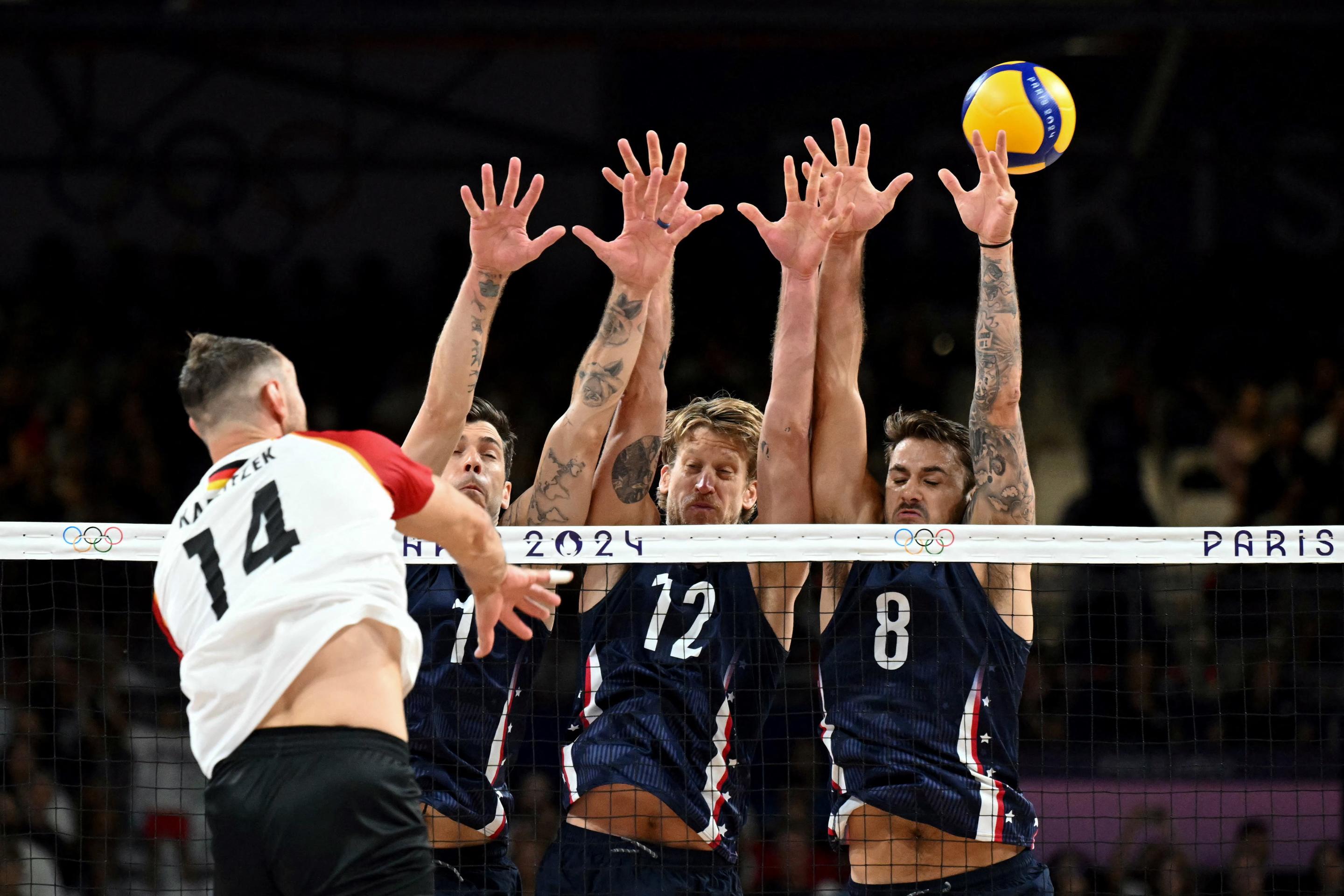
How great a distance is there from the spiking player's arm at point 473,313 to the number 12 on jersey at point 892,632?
1916 millimetres

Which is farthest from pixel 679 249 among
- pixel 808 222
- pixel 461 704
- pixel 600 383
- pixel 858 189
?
pixel 461 704

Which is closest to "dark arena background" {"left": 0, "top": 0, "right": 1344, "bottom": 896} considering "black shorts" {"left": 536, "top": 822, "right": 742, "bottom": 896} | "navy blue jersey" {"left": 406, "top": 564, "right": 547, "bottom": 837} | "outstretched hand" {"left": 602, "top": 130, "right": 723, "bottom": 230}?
"outstretched hand" {"left": 602, "top": 130, "right": 723, "bottom": 230}

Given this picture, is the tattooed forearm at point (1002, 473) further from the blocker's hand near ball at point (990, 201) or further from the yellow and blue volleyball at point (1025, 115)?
the yellow and blue volleyball at point (1025, 115)

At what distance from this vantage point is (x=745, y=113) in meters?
15.6

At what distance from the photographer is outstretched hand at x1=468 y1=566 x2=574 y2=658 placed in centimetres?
494

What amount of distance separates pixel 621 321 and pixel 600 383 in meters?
0.31

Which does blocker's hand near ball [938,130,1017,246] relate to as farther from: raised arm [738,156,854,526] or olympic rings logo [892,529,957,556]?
olympic rings logo [892,529,957,556]

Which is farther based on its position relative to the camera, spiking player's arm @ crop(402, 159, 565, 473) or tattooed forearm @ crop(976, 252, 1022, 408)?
spiking player's arm @ crop(402, 159, 565, 473)

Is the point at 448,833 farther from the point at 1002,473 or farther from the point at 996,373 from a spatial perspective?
the point at 996,373

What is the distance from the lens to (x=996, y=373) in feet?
19.8

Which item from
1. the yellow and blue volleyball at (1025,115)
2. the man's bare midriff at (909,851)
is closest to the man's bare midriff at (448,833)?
the man's bare midriff at (909,851)

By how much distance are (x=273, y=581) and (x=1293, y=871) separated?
29.9 ft

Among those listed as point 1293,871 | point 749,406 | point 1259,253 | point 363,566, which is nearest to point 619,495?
point 749,406

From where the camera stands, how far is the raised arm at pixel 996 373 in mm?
6035
